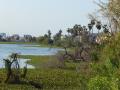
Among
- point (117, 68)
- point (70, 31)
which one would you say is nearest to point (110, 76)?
point (117, 68)

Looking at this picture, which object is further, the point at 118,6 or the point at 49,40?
the point at 49,40

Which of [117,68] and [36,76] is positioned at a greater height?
[117,68]

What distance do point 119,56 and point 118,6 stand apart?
335 cm

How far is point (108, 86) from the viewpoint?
1359 centimetres

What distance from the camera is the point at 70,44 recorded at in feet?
247

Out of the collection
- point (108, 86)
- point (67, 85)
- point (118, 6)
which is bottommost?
point (67, 85)

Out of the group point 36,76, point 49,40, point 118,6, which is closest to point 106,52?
point 118,6

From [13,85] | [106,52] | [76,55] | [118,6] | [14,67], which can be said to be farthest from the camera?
[76,55]

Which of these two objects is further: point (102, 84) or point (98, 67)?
point (98, 67)

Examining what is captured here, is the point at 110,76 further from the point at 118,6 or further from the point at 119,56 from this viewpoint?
the point at 118,6

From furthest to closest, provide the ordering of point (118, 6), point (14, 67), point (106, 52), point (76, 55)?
1. point (76, 55)
2. point (14, 67)
3. point (118, 6)
4. point (106, 52)

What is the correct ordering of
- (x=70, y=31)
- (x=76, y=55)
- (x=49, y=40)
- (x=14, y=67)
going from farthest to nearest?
(x=49, y=40), (x=70, y=31), (x=76, y=55), (x=14, y=67)

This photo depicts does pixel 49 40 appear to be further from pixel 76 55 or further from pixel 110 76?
pixel 110 76

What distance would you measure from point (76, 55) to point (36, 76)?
22280mm
